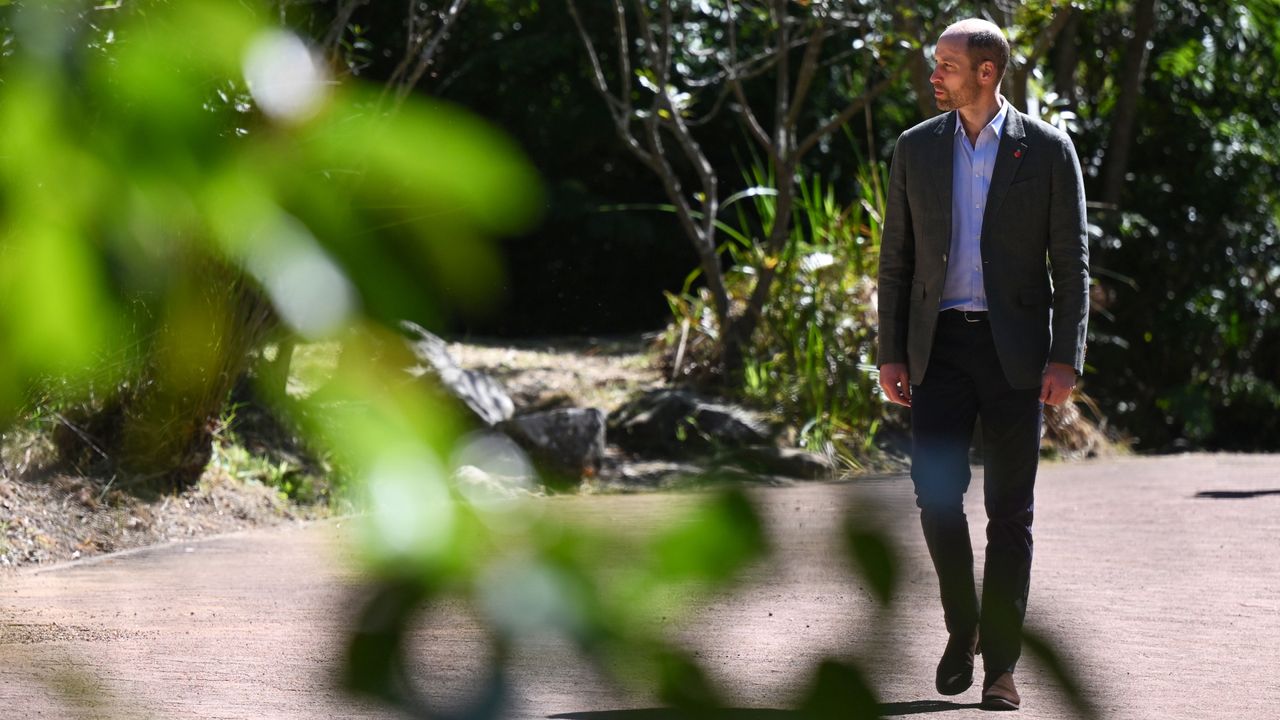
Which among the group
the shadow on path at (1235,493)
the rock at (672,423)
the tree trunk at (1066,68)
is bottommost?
the rock at (672,423)

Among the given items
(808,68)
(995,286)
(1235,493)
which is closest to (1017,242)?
(995,286)

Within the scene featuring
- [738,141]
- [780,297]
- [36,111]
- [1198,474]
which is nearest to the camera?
[36,111]

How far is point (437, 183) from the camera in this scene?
0.52m

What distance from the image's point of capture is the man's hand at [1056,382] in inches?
136

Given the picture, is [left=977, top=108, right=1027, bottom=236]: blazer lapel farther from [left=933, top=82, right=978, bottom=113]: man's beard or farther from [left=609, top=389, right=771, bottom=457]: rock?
[left=609, top=389, right=771, bottom=457]: rock

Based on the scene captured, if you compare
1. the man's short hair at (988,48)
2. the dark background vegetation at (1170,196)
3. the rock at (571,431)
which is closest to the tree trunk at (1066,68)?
the dark background vegetation at (1170,196)

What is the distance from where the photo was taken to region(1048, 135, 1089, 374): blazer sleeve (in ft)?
11.5

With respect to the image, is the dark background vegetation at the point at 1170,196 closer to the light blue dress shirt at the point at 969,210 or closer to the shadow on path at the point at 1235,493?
the shadow on path at the point at 1235,493

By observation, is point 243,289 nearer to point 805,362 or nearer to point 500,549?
point 500,549

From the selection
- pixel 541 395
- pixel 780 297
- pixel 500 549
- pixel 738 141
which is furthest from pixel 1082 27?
pixel 500 549

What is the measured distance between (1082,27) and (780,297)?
4.56 metres

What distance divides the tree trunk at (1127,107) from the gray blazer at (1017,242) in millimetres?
8787

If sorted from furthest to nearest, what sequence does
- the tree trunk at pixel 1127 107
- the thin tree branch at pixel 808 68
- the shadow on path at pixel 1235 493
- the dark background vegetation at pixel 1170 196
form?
the tree trunk at pixel 1127 107 < the dark background vegetation at pixel 1170 196 < the thin tree branch at pixel 808 68 < the shadow on path at pixel 1235 493

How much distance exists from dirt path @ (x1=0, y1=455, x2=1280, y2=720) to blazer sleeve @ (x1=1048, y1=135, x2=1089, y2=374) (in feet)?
2.44
